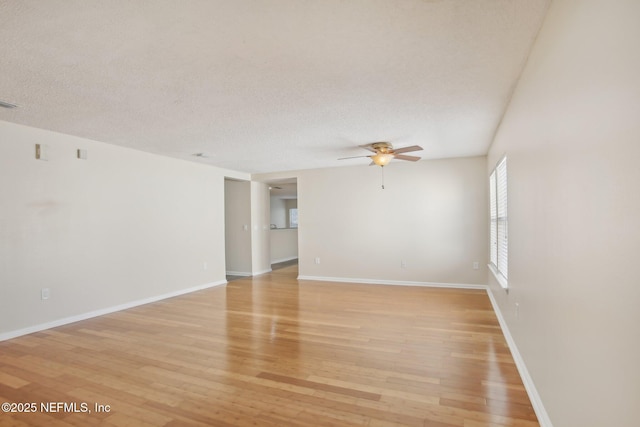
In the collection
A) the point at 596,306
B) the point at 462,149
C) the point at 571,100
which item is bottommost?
the point at 596,306

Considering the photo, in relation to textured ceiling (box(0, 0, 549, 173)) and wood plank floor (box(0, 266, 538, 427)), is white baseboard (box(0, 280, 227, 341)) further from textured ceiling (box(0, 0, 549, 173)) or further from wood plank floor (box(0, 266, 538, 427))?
textured ceiling (box(0, 0, 549, 173))

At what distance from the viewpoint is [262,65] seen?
Answer: 229 centimetres

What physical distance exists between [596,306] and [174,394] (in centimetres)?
252

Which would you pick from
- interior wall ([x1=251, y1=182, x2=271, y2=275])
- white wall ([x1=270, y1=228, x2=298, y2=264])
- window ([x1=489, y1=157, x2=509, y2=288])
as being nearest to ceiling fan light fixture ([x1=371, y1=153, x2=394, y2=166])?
window ([x1=489, y1=157, x2=509, y2=288])

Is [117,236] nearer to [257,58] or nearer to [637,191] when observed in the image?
[257,58]

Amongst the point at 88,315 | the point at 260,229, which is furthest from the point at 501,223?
the point at 88,315

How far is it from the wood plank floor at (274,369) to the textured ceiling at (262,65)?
2.31 metres

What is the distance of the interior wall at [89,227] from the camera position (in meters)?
3.56

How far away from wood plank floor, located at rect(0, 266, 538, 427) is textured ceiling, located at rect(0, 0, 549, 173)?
90.9 inches

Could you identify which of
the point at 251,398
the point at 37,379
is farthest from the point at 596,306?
the point at 37,379

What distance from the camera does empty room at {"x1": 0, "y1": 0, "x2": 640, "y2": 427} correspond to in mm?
1314

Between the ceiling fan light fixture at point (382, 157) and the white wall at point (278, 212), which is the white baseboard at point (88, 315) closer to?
the ceiling fan light fixture at point (382, 157)

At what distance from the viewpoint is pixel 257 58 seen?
2.19 m

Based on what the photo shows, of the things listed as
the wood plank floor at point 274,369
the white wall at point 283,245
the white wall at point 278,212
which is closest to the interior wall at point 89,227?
the wood plank floor at point 274,369
